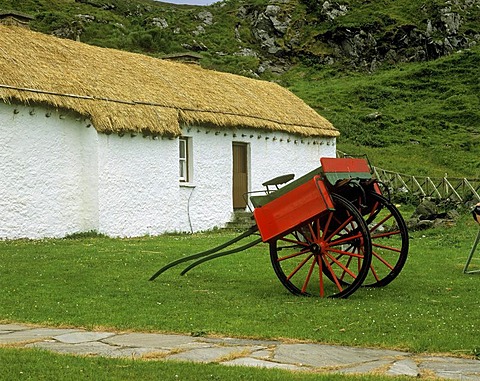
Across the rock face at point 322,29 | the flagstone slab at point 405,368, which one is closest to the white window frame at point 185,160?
the flagstone slab at point 405,368

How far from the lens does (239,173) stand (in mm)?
24812

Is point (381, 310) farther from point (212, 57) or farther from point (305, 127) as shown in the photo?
point (212, 57)

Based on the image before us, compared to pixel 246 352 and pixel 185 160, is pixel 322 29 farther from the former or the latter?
pixel 246 352

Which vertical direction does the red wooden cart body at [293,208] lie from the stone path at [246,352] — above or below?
above

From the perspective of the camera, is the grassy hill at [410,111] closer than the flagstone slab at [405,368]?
No

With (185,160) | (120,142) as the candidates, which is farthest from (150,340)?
(185,160)

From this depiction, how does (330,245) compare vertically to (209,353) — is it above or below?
above

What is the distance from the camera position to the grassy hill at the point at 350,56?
129 ft

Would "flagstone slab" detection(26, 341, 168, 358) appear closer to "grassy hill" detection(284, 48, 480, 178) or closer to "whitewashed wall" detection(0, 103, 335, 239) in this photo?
"whitewashed wall" detection(0, 103, 335, 239)

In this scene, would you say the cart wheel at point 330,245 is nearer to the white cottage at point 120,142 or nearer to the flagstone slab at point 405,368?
the flagstone slab at point 405,368

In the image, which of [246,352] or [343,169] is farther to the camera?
[343,169]

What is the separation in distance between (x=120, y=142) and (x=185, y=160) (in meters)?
3.28

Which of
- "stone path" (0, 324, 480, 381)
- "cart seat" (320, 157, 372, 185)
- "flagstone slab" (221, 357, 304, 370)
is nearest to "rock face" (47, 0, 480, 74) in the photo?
"cart seat" (320, 157, 372, 185)

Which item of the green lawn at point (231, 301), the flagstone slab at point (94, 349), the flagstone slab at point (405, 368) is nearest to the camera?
the flagstone slab at point (405, 368)
